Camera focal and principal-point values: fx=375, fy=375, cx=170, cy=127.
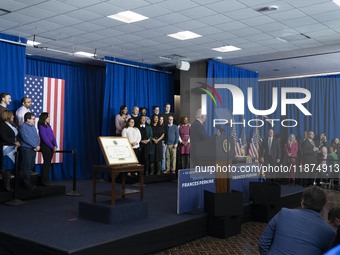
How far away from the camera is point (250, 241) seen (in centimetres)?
504

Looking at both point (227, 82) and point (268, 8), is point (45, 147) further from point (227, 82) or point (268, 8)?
point (227, 82)

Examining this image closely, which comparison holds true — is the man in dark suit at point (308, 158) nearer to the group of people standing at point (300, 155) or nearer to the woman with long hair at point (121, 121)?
the group of people standing at point (300, 155)

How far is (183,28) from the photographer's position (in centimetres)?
717

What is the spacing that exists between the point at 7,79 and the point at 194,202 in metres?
4.77

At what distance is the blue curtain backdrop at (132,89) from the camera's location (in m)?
9.94

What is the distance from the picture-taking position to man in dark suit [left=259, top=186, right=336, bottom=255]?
7.69 feet

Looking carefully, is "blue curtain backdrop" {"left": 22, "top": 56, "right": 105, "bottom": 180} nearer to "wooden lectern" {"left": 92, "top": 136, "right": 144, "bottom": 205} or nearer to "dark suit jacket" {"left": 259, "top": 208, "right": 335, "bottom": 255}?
"wooden lectern" {"left": 92, "top": 136, "right": 144, "bottom": 205}

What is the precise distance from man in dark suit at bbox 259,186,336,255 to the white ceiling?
403 cm

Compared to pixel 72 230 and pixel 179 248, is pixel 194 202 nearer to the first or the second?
pixel 179 248

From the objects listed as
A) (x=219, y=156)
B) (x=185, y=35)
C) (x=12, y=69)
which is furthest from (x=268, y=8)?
(x=12, y=69)

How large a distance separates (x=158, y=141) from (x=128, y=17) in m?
3.37

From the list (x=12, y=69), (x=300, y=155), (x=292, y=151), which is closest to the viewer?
(x=12, y=69)

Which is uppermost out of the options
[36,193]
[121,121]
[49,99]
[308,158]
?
[49,99]

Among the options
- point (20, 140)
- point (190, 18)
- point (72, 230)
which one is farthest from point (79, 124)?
point (72, 230)
